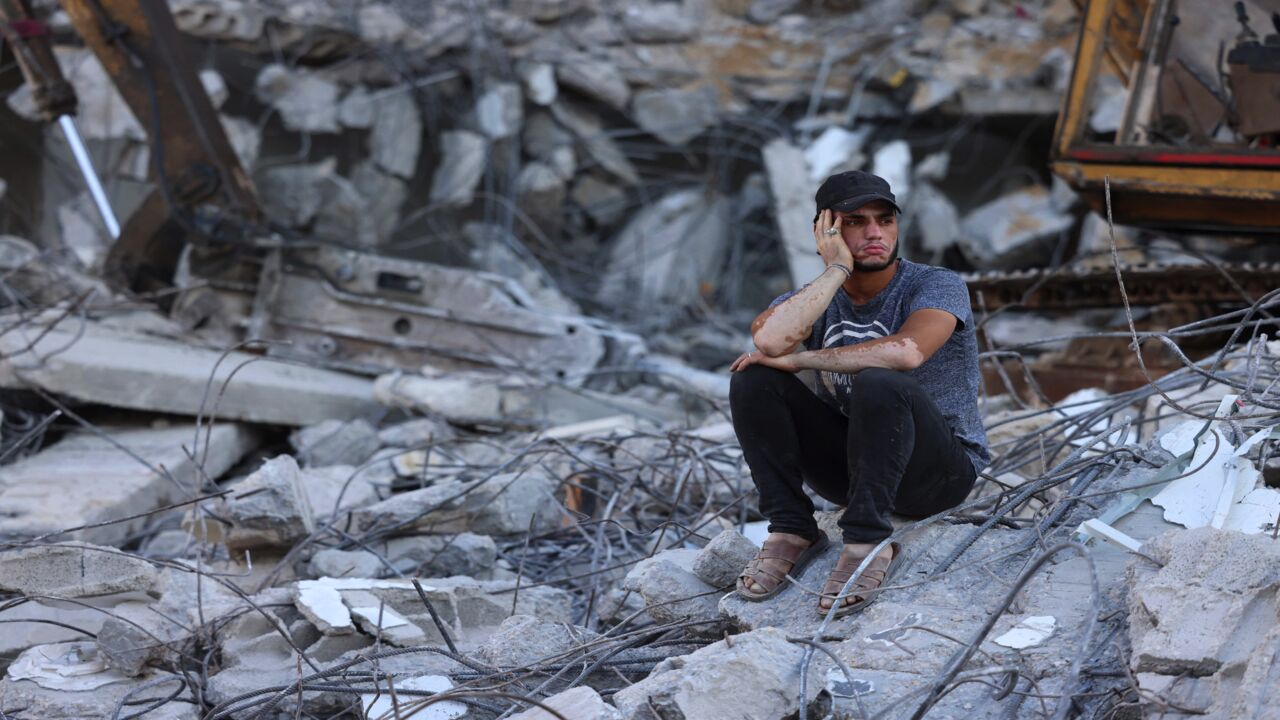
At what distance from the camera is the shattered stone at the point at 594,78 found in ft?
35.7

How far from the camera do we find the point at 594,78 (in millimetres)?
10914

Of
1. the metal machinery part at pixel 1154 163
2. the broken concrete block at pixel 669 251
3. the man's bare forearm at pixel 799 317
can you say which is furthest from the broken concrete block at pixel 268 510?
the broken concrete block at pixel 669 251

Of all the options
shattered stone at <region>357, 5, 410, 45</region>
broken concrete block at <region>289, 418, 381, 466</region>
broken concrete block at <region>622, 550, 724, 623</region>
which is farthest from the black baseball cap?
shattered stone at <region>357, 5, 410, 45</region>

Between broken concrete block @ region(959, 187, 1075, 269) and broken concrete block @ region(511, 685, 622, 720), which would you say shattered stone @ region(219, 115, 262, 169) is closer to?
broken concrete block @ region(959, 187, 1075, 269)

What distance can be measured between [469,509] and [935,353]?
6.65ft

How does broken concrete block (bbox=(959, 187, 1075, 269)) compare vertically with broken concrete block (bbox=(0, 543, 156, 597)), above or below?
below

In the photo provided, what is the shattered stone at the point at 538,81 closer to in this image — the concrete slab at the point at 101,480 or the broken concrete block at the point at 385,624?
the concrete slab at the point at 101,480

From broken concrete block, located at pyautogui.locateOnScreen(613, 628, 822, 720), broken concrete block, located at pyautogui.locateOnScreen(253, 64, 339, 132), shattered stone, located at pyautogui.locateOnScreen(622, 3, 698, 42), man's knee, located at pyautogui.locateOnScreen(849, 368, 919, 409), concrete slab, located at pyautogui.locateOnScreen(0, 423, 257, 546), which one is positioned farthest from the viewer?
shattered stone, located at pyautogui.locateOnScreen(622, 3, 698, 42)

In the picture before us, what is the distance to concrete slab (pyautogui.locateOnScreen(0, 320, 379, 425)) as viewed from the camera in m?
6.57

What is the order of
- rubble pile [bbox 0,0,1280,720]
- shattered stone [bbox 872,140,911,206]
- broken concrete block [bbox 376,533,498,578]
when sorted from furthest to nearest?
1. shattered stone [bbox 872,140,911,206]
2. broken concrete block [bbox 376,533,498,578]
3. rubble pile [bbox 0,0,1280,720]

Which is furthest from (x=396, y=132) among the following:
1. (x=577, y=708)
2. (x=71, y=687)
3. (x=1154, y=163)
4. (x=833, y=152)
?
(x=577, y=708)

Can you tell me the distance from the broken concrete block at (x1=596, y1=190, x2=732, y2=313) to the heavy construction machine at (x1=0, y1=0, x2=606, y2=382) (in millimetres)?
2602

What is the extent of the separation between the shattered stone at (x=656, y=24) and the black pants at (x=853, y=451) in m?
8.41

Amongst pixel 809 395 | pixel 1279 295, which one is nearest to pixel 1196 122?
pixel 1279 295
